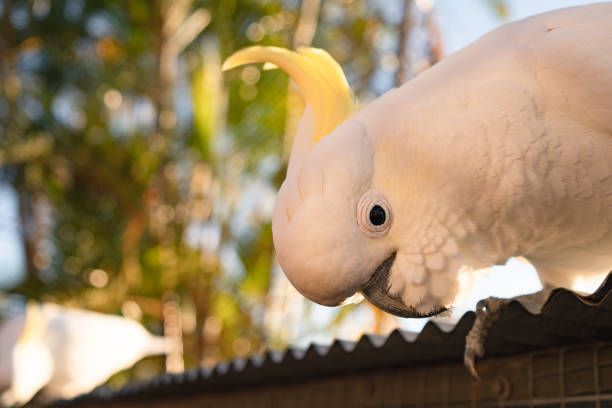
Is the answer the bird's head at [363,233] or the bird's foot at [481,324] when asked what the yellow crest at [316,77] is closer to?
the bird's head at [363,233]

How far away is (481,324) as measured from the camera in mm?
1288

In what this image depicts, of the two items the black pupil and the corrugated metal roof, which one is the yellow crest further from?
the corrugated metal roof

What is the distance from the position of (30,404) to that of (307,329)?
250 centimetres

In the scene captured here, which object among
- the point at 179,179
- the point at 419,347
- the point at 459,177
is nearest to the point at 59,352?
the point at 179,179

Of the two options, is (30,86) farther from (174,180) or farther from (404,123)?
(404,123)

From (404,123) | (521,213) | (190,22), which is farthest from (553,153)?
(190,22)

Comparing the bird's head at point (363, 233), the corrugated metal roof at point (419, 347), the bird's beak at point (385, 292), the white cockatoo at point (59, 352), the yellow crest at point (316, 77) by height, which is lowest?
the white cockatoo at point (59, 352)

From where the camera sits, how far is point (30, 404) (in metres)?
3.86

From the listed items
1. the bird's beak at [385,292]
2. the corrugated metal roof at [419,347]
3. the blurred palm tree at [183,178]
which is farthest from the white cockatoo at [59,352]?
the bird's beak at [385,292]

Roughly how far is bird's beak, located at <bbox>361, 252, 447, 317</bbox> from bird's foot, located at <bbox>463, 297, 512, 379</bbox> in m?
Answer: 0.08

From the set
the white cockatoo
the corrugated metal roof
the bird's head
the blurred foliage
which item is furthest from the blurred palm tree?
the bird's head

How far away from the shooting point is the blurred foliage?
5422 millimetres

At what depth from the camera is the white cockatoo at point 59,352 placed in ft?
11.8

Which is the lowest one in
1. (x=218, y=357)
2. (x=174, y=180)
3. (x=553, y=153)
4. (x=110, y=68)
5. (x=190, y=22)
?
(x=218, y=357)
